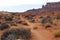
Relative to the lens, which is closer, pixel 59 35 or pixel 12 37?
pixel 12 37

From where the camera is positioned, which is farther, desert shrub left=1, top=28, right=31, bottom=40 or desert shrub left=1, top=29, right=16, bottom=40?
desert shrub left=1, top=28, right=31, bottom=40

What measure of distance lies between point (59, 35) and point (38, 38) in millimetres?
2177

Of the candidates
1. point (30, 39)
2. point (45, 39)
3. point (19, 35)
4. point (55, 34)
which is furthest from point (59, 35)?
point (19, 35)

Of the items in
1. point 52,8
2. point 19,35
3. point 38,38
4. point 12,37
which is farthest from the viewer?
point 52,8

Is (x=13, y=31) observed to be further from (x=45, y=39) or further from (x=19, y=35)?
(x=45, y=39)

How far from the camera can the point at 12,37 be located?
15320mm

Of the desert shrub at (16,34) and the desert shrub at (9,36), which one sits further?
the desert shrub at (16,34)

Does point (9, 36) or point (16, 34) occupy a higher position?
point (9, 36)

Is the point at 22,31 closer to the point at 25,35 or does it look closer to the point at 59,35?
the point at 25,35

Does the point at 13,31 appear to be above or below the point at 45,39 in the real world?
above

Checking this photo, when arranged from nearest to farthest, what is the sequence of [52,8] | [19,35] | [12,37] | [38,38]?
[12,37], [19,35], [38,38], [52,8]

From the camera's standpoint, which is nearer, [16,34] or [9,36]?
[9,36]

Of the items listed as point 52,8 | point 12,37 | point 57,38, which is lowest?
point 52,8

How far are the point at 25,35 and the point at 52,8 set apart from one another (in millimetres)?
110772
